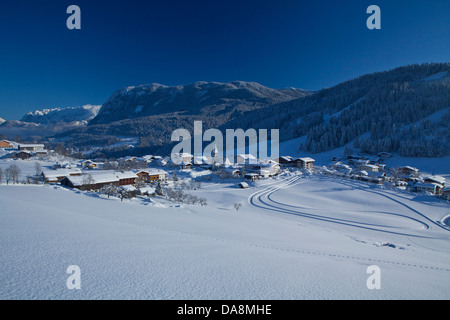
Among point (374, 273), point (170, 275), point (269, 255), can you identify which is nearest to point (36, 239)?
point (170, 275)

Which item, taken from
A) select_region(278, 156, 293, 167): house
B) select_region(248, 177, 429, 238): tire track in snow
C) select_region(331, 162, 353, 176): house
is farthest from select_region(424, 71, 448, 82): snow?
select_region(248, 177, 429, 238): tire track in snow

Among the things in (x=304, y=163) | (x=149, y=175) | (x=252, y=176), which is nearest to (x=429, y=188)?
(x=304, y=163)

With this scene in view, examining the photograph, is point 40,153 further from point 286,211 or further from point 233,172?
point 286,211

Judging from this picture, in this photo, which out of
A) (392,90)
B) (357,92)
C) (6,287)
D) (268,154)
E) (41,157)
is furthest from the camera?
(357,92)

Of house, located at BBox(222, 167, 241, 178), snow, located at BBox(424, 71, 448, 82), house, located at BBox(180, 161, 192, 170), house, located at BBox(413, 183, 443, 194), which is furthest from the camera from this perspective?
snow, located at BBox(424, 71, 448, 82)

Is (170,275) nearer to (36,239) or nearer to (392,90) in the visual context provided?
(36,239)

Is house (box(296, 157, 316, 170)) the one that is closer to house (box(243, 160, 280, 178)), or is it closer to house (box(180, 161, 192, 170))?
house (box(243, 160, 280, 178))

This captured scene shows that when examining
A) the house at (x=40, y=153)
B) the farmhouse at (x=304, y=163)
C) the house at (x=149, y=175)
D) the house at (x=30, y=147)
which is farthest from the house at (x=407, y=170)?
the house at (x=30, y=147)

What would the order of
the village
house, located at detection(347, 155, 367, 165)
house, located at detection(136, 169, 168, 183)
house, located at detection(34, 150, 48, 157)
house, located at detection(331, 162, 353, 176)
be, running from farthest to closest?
house, located at detection(347, 155, 367, 165)
house, located at detection(34, 150, 48, 157)
house, located at detection(331, 162, 353, 176)
house, located at detection(136, 169, 168, 183)
the village
